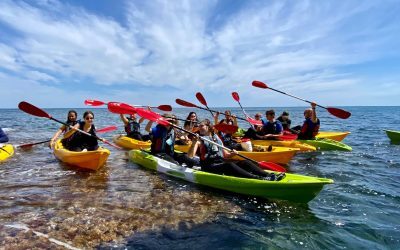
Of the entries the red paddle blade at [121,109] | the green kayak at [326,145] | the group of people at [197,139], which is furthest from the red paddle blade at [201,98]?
the red paddle blade at [121,109]

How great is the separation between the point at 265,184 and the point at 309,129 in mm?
7396

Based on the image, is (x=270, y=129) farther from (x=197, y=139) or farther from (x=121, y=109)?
(x=121, y=109)

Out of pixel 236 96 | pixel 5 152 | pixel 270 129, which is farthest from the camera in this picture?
pixel 236 96

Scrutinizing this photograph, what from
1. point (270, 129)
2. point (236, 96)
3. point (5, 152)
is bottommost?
point (5, 152)

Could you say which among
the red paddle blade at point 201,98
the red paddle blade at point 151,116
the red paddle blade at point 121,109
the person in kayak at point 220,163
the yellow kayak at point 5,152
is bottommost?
the yellow kayak at point 5,152

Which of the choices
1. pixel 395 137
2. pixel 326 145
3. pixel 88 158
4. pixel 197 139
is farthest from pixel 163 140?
pixel 395 137

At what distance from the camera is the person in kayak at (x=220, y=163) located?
6.30 m

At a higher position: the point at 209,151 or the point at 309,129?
the point at 309,129

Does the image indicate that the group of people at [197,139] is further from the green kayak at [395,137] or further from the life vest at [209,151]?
the green kayak at [395,137]

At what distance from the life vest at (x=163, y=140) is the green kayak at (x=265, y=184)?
121 centimetres

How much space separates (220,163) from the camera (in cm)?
680

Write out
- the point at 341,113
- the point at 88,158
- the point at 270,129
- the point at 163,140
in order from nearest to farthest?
1. the point at 88,158
2. the point at 163,140
3. the point at 341,113
4. the point at 270,129

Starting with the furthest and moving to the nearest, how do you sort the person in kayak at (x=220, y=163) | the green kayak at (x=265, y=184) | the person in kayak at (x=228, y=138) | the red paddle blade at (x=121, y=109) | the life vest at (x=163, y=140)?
the person in kayak at (x=228, y=138)
the life vest at (x=163, y=140)
the red paddle blade at (x=121, y=109)
the person in kayak at (x=220, y=163)
the green kayak at (x=265, y=184)

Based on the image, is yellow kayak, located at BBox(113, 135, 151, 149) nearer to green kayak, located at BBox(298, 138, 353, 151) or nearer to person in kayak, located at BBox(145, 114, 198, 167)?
person in kayak, located at BBox(145, 114, 198, 167)
